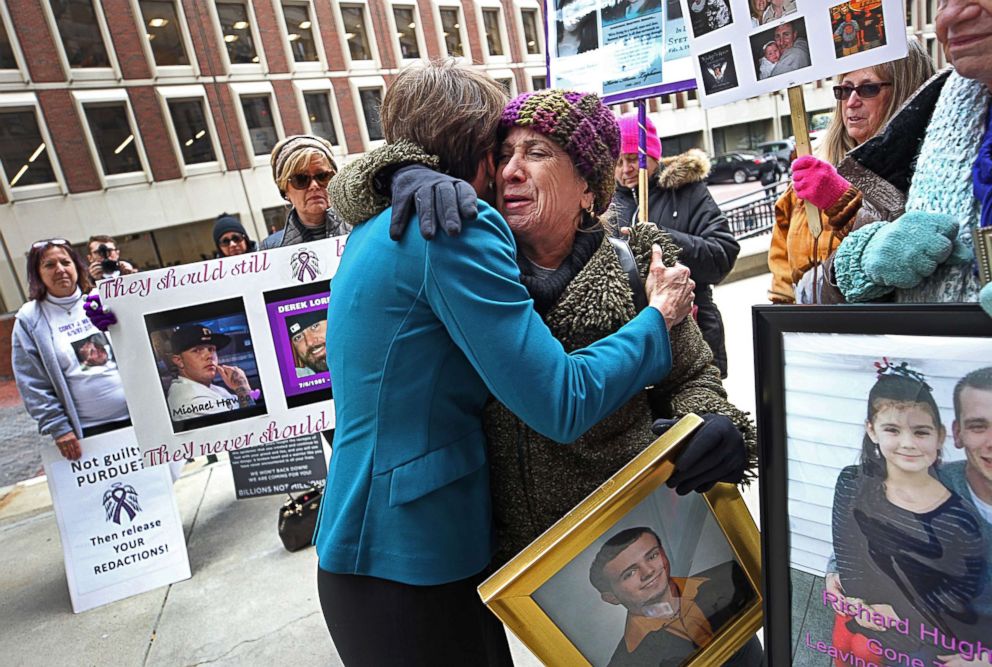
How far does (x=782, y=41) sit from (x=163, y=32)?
19.3ft

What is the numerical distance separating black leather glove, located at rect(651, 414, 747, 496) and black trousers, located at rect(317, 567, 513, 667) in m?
0.52

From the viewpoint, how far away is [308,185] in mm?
3203

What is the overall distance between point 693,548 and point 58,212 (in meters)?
7.11

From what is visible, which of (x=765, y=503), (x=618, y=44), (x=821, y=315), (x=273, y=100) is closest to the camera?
(x=821, y=315)

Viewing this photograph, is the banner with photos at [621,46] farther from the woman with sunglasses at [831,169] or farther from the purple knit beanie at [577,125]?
the purple knit beanie at [577,125]

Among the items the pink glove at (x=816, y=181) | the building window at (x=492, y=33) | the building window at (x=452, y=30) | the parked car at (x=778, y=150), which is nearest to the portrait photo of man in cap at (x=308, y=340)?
the pink glove at (x=816, y=181)

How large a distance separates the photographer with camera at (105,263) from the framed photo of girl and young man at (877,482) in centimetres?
407

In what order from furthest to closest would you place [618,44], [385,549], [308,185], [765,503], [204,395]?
[308,185], [204,395], [618,44], [385,549], [765,503]

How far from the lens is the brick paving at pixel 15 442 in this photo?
556cm

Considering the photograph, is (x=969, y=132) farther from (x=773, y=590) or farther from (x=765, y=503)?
(x=773, y=590)

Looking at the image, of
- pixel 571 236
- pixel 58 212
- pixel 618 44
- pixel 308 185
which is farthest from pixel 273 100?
pixel 571 236

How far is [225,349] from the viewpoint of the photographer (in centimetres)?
296

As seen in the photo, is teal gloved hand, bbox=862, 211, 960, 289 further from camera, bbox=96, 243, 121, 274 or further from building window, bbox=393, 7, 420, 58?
building window, bbox=393, 7, 420, 58

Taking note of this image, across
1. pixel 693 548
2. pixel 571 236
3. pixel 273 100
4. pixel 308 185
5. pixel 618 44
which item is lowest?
pixel 693 548
